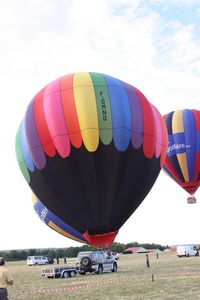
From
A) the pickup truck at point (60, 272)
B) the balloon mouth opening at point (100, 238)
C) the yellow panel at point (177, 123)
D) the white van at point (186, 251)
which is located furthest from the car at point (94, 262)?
the white van at point (186, 251)

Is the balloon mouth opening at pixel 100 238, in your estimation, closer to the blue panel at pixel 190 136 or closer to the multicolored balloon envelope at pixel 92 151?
the multicolored balloon envelope at pixel 92 151

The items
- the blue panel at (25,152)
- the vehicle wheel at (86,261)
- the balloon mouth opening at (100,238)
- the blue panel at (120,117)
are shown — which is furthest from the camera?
the vehicle wheel at (86,261)

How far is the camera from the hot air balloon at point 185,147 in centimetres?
3703

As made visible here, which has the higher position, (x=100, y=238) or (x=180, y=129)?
(x=180, y=129)

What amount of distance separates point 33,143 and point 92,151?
3.13 meters

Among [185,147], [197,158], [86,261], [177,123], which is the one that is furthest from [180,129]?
[86,261]

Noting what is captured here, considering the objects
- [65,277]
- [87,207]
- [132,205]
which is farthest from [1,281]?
[65,277]

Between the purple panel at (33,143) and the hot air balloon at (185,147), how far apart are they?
16.1m

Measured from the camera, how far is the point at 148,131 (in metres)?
23.3

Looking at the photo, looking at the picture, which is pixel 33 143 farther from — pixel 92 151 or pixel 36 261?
pixel 36 261

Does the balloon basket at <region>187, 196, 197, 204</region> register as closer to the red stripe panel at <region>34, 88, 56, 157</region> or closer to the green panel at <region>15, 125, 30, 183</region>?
the green panel at <region>15, 125, 30, 183</region>

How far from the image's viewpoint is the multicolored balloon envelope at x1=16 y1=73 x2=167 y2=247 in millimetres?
21766

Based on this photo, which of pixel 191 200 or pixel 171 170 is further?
pixel 171 170

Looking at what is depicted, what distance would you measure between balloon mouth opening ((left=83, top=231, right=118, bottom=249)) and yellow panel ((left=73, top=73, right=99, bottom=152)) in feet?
12.4
